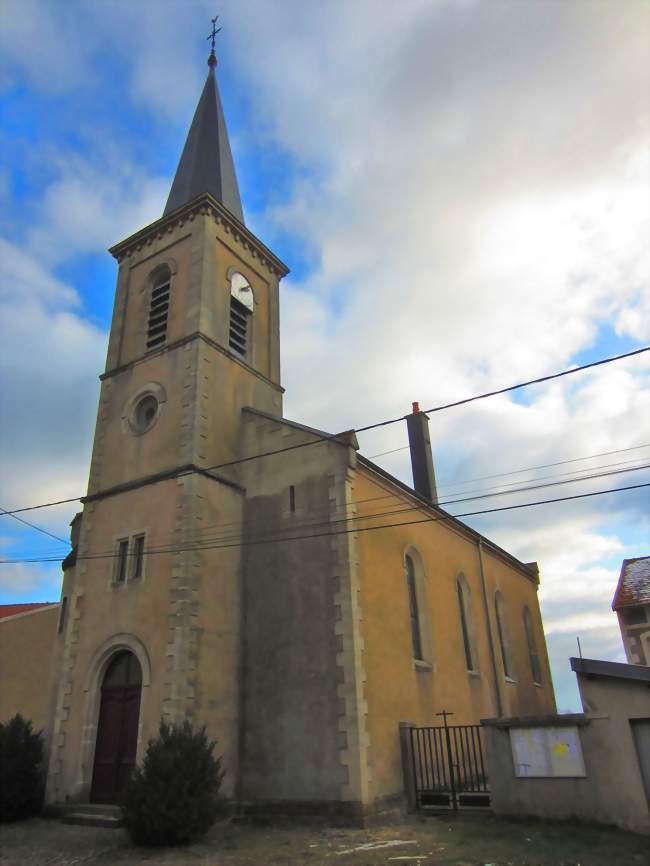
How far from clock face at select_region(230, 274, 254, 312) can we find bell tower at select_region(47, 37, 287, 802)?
73mm

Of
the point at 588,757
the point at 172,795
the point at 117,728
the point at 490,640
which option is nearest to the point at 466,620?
the point at 490,640

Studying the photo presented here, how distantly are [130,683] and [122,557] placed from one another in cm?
319

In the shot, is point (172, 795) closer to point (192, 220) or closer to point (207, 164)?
point (192, 220)

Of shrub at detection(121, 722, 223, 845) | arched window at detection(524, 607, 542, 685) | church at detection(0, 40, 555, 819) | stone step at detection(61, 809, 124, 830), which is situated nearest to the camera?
shrub at detection(121, 722, 223, 845)

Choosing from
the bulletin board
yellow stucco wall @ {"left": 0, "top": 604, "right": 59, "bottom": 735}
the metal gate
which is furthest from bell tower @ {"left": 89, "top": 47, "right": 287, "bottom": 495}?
yellow stucco wall @ {"left": 0, "top": 604, "right": 59, "bottom": 735}

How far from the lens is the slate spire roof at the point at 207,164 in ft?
78.4

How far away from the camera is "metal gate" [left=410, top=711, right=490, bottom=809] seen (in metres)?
13.4

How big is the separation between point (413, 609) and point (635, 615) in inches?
741

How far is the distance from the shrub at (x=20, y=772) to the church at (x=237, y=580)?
0.36m

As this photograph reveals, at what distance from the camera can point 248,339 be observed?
21.3m

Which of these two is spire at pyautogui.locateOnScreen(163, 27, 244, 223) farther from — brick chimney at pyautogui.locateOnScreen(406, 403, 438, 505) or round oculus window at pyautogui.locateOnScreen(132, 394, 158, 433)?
brick chimney at pyautogui.locateOnScreen(406, 403, 438, 505)

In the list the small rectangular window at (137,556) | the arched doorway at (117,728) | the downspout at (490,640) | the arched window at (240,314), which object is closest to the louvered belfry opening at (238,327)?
the arched window at (240,314)

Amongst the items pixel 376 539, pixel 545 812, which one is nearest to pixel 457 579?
pixel 376 539

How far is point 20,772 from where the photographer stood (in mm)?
14633
